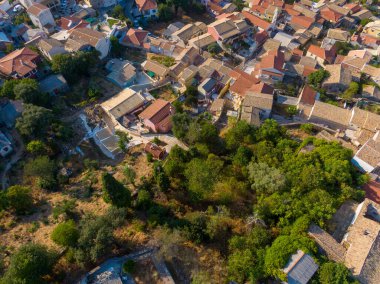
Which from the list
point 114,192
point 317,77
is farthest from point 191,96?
point 114,192

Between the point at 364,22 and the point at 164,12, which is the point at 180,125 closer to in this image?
the point at 164,12

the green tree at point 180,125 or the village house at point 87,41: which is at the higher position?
the village house at point 87,41

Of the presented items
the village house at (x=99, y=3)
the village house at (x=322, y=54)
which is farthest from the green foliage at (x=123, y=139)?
the village house at (x=322, y=54)

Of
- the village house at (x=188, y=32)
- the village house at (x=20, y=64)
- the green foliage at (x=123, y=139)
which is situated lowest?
the green foliage at (x=123, y=139)

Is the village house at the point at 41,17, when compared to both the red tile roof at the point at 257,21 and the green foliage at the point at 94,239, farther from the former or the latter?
the green foliage at the point at 94,239

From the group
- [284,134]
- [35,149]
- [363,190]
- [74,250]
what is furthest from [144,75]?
[363,190]

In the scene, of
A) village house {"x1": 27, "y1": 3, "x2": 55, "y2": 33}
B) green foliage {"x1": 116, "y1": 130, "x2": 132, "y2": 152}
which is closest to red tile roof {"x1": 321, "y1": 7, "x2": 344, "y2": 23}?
green foliage {"x1": 116, "y1": 130, "x2": 132, "y2": 152}

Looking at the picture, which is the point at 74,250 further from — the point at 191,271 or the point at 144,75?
the point at 144,75
